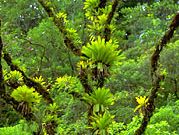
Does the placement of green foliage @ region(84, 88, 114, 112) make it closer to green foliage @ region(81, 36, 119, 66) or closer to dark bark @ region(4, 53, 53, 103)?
green foliage @ region(81, 36, 119, 66)

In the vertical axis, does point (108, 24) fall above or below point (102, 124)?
above

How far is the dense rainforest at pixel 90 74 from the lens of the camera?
5.78ft

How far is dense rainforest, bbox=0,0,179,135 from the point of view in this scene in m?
1.76

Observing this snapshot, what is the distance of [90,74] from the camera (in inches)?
75.6

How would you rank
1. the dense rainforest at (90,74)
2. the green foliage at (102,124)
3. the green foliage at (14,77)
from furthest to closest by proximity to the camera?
the green foliage at (14,77), the dense rainforest at (90,74), the green foliage at (102,124)

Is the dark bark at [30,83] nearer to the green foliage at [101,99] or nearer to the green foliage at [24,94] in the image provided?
the green foliage at [24,94]

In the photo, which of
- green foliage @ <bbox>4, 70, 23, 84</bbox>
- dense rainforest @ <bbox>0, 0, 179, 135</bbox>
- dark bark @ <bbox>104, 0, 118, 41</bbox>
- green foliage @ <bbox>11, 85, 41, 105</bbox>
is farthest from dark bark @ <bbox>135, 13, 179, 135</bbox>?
green foliage @ <bbox>4, 70, 23, 84</bbox>

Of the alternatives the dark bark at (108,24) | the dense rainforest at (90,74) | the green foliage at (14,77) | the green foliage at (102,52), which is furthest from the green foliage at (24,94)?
the dark bark at (108,24)

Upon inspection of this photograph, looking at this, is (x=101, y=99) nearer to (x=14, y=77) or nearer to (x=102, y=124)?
(x=102, y=124)

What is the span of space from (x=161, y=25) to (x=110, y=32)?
1052 cm

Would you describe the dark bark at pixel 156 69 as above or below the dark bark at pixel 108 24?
below

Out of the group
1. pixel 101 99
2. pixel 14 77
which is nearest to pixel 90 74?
pixel 101 99

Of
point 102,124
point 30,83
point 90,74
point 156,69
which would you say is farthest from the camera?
point 30,83

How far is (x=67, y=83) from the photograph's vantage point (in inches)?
83.7
